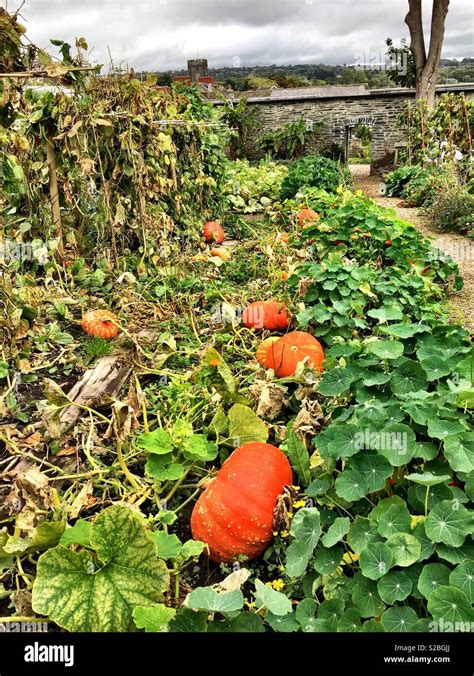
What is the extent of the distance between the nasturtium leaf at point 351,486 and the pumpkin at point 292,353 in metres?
1.28

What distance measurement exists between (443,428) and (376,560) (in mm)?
460

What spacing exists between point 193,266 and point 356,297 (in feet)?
6.81

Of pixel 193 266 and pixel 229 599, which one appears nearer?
pixel 229 599

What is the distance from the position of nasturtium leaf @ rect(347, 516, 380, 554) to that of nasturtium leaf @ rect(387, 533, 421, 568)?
101mm

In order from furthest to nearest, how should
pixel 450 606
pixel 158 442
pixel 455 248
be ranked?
pixel 455 248, pixel 158 442, pixel 450 606

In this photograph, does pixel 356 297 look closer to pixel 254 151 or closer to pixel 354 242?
pixel 354 242

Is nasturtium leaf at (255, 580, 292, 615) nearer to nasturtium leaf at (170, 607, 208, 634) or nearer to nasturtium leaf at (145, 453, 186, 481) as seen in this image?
nasturtium leaf at (170, 607, 208, 634)

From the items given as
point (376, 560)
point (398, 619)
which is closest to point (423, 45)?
point (376, 560)

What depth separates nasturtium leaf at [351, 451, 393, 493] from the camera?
1919mm

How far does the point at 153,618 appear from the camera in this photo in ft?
5.53

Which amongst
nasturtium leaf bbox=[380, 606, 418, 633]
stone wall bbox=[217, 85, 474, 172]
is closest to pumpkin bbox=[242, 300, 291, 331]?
nasturtium leaf bbox=[380, 606, 418, 633]

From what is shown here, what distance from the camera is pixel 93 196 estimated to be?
5.33m

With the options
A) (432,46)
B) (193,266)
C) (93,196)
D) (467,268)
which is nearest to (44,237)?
(93,196)

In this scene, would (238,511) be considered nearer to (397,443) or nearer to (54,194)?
(397,443)
